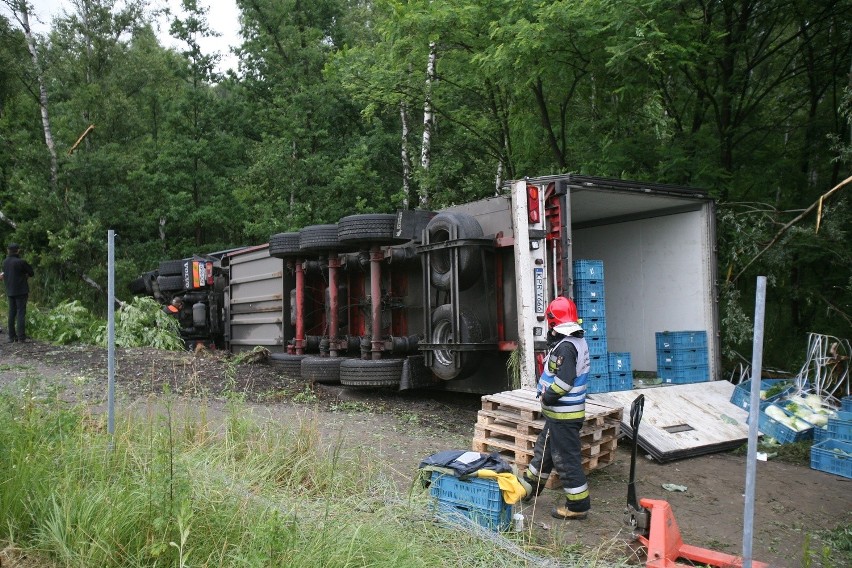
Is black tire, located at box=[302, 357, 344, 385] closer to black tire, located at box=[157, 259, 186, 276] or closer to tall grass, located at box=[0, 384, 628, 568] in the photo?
tall grass, located at box=[0, 384, 628, 568]

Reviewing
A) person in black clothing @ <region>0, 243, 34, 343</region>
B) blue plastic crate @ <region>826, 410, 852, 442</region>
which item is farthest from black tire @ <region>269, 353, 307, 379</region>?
blue plastic crate @ <region>826, 410, 852, 442</region>

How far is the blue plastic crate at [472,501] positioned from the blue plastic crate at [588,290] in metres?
4.23

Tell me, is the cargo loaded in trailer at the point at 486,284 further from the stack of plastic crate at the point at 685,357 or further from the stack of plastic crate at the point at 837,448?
the stack of plastic crate at the point at 837,448

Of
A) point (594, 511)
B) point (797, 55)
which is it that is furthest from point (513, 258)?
point (797, 55)

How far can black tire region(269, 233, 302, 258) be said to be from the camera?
10.8 meters

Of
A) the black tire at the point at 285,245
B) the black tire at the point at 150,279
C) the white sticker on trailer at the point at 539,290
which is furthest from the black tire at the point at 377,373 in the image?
the black tire at the point at 150,279

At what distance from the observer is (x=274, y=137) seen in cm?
2164

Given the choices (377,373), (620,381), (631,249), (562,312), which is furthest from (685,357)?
(562,312)

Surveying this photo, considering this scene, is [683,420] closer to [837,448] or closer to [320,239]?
[837,448]

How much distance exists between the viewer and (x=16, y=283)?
12.4m

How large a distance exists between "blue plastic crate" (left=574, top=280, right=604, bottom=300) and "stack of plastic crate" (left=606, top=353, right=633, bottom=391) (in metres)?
A: 0.73

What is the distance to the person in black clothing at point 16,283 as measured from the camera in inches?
486

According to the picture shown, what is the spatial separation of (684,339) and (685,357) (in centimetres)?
24

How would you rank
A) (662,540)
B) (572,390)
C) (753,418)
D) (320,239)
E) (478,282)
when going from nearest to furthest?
(753,418), (662,540), (572,390), (478,282), (320,239)
